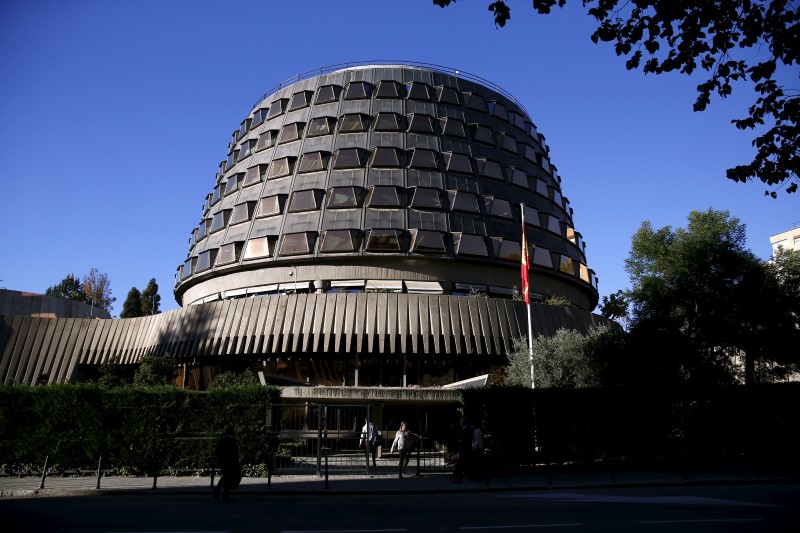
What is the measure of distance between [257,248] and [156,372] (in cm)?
1148

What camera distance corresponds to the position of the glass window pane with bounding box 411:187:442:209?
47.4m

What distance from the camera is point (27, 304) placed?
241 feet

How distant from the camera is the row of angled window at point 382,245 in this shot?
4525 centimetres

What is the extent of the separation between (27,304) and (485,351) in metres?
56.9

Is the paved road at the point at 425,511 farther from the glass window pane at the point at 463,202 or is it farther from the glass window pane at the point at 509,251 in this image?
the glass window pane at the point at 463,202

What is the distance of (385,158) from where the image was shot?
49188 mm

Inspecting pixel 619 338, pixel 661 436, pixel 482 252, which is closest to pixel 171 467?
pixel 661 436

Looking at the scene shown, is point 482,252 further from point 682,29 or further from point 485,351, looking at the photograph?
point 682,29

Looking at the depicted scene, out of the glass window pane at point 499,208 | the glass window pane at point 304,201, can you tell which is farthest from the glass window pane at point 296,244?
the glass window pane at point 499,208

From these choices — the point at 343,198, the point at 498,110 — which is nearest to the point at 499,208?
the point at 343,198

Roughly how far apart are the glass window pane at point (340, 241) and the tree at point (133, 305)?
60.4m

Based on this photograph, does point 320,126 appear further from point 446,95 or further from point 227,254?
point 227,254

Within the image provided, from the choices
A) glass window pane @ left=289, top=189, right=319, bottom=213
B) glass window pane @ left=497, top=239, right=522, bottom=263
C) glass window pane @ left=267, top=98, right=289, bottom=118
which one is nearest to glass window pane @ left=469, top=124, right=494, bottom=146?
glass window pane @ left=497, top=239, right=522, bottom=263

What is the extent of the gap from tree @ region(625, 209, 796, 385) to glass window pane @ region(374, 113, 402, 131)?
22.2 metres
